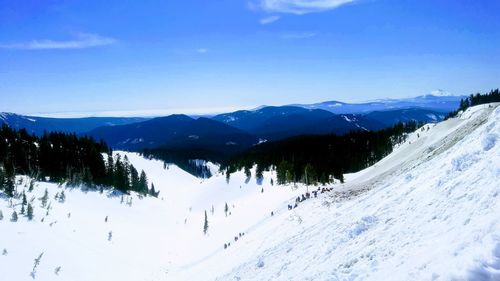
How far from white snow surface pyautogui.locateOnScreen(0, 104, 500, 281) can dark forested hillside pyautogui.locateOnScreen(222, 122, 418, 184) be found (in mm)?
21826

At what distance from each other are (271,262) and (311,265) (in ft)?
18.9

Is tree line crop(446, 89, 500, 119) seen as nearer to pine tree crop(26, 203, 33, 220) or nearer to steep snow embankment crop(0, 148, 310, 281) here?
steep snow embankment crop(0, 148, 310, 281)

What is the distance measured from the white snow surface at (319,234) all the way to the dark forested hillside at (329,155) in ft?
71.6

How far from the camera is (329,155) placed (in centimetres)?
12625

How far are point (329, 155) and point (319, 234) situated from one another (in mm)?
106058

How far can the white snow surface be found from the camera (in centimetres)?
1170

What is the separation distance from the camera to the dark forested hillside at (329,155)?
320ft

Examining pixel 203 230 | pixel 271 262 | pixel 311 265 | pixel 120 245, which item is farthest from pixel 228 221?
pixel 311 265

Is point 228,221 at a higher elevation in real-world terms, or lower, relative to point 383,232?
lower

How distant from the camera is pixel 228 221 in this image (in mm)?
69375

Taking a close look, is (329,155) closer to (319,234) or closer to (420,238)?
(319,234)

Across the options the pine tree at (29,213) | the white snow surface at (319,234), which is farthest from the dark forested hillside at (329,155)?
the pine tree at (29,213)

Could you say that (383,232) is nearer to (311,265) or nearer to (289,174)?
(311,265)

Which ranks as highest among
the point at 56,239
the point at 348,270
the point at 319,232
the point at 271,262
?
the point at 348,270
